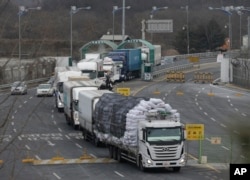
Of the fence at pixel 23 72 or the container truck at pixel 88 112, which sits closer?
the fence at pixel 23 72

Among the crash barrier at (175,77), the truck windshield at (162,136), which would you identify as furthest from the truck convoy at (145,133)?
the crash barrier at (175,77)

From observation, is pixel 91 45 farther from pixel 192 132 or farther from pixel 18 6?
pixel 18 6

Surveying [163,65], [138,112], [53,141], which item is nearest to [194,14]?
[163,65]

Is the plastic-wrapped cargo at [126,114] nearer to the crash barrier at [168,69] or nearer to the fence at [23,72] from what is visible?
the fence at [23,72]

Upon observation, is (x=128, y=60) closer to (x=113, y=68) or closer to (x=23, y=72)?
(x=113, y=68)

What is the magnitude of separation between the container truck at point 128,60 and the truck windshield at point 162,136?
2031 inches

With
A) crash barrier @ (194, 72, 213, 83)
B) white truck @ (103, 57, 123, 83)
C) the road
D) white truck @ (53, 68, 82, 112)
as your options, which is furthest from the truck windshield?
crash barrier @ (194, 72, 213, 83)

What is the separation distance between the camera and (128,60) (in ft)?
279

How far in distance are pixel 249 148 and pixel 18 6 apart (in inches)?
164

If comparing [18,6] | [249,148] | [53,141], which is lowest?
[53,141]

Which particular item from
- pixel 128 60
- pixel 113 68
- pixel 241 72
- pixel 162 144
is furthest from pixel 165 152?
pixel 128 60

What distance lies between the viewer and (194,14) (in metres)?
152

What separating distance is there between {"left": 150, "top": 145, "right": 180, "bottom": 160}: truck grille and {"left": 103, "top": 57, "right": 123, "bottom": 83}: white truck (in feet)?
150

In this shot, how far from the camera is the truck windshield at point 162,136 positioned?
105 ft
